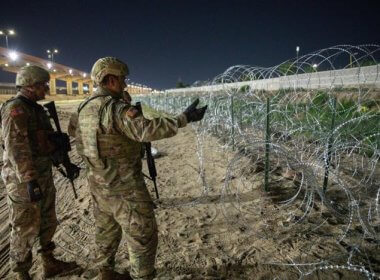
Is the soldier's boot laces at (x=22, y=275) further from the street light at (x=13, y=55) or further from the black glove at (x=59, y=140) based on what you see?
the street light at (x=13, y=55)

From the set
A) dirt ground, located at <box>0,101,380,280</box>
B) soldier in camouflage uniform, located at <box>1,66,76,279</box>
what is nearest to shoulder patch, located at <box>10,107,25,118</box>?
soldier in camouflage uniform, located at <box>1,66,76,279</box>

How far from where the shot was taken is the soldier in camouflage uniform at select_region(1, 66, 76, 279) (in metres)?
2.30

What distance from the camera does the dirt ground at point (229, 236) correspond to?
2.55 meters

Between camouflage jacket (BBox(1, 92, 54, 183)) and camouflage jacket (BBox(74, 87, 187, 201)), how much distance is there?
1.63 feet

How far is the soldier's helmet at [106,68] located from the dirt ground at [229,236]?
4.93 feet

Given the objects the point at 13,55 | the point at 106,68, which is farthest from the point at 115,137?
the point at 13,55

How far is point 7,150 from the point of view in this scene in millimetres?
2334

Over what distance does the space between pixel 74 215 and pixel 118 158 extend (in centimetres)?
217

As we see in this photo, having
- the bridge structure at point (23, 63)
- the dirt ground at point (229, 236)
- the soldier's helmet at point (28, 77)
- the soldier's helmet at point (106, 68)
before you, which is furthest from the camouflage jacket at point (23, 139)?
the bridge structure at point (23, 63)

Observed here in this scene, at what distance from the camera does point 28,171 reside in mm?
2316

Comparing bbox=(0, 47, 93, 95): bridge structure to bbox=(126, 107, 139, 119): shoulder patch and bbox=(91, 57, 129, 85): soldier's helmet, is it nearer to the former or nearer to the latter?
bbox=(91, 57, 129, 85): soldier's helmet

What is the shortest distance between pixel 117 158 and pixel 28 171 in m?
0.82

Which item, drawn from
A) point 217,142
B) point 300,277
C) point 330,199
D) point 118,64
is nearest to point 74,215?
point 118,64

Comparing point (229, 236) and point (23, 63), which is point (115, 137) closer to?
point (229, 236)
